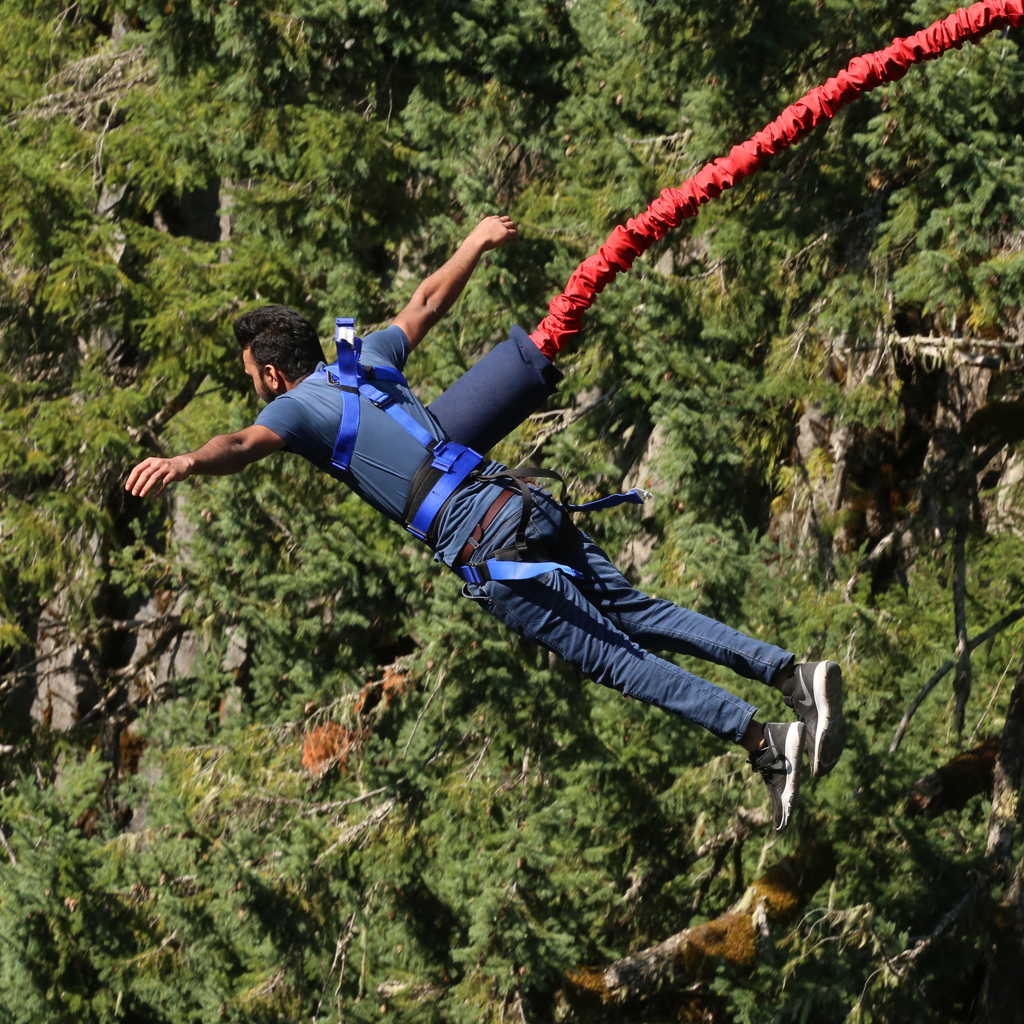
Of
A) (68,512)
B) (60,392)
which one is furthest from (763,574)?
(60,392)

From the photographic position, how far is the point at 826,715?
3.95 m

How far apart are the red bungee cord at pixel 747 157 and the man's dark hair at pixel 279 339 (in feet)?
2.98

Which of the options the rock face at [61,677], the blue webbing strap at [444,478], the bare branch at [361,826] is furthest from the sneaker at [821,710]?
the rock face at [61,677]

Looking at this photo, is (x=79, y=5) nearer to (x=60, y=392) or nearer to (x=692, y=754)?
(x=60, y=392)

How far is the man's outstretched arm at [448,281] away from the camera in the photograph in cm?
461

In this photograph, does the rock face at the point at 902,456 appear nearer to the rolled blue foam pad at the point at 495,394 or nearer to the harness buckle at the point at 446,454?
the rolled blue foam pad at the point at 495,394

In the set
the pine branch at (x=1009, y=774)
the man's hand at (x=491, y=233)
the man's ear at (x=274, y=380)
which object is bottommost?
the pine branch at (x=1009, y=774)

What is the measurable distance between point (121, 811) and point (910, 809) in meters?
7.21

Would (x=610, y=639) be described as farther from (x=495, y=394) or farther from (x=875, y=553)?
(x=875, y=553)

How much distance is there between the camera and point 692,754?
7703mm

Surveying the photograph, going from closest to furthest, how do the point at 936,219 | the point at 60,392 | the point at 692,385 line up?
the point at 936,219 → the point at 692,385 → the point at 60,392

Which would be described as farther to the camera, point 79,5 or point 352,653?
point 79,5

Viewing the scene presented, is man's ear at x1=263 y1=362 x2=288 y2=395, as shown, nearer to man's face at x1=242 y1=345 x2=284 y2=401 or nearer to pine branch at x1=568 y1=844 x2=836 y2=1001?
man's face at x1=242 y1=345 x2=284 y2=401

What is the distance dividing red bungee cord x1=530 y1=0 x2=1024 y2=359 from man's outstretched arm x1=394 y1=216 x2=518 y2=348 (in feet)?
1.11
